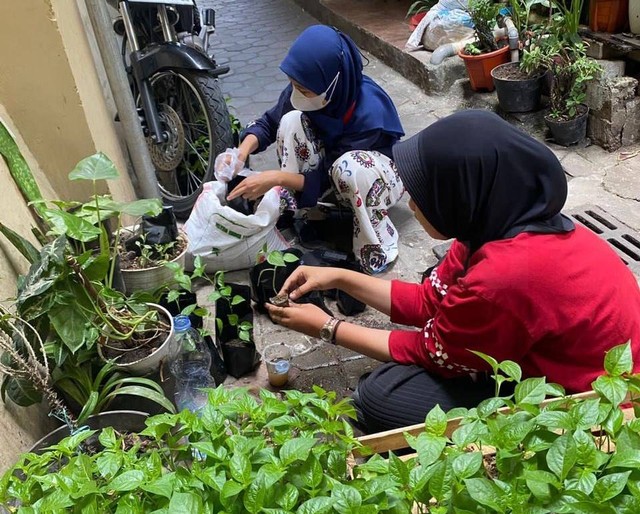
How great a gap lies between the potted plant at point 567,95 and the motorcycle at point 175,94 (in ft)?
5.66

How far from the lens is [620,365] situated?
100cm

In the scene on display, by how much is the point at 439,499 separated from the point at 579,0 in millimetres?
3149

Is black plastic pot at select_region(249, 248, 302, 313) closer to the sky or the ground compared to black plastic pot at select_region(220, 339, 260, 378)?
closer to the sky

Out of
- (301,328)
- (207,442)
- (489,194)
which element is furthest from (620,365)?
(301,328)

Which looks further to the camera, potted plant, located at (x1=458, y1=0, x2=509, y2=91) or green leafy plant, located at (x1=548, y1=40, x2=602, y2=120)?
potted plant, located at (x1=458, y1=0, x2=509, y2=91)

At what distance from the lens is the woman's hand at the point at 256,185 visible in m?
2.59

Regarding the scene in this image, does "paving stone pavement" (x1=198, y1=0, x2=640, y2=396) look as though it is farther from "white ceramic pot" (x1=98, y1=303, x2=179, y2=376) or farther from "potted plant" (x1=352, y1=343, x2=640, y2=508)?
"potted plant" (x1=352, y1=343, x2=640, y2=508)

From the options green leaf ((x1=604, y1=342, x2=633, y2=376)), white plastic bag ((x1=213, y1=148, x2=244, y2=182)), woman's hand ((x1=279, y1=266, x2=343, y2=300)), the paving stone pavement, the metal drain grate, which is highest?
green leaf ((x1=604, y1=342, x2=633, y2=376))

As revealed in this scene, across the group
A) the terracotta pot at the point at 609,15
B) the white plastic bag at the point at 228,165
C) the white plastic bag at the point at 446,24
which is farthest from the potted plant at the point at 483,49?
the white plastic bag at the point at 228,165

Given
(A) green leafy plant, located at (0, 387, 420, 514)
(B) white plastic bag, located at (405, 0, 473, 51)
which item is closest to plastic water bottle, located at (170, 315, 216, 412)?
(A) green leafy plant, located at (0, 387, 420, 514)

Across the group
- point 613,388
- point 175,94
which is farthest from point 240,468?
point 175,94

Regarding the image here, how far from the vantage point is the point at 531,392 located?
3.35ft

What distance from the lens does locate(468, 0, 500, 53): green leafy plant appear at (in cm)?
386

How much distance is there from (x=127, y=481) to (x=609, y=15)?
3.40 meters
